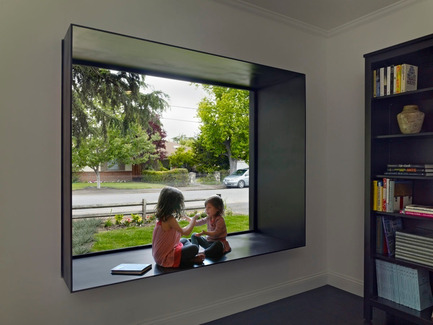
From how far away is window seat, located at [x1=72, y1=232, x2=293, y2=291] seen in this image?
73.7 inches

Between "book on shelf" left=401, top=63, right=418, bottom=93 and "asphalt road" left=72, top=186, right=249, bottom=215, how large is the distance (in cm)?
160

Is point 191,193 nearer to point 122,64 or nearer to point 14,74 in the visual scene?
point 122,64

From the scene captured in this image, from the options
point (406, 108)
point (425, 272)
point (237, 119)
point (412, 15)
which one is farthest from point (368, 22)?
point (425, 272)

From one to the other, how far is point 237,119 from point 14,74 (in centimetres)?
190

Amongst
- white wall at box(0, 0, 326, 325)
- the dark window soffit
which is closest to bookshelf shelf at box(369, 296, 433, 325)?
white wall at box(0, 0, 326, 325)

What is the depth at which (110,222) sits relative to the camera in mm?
2482

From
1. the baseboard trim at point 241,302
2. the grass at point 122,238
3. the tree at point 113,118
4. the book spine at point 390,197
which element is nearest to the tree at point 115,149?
the tree at point 113,118

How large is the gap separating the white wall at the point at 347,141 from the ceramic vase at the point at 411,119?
59 centimetres

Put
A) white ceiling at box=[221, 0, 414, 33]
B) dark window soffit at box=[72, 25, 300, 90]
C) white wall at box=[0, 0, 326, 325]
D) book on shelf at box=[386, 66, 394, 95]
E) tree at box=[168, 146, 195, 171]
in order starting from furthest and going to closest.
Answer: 1. tree at box=[168, 146, 195, 171]
2. white ceiling at box=[221, 0, 414, 33]
3. book on shelf at box=[386, 66, 394, 95]
4. dark window soffit at box=[72, 25, 300, 90]
5. white wall at box=[0, 0, 326, 325]

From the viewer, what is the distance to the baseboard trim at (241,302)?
2.32 metres

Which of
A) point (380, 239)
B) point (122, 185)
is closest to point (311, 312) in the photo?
point (380, 239)

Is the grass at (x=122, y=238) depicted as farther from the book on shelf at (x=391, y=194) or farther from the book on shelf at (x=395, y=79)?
the book on shelf at (x=395, y=79)

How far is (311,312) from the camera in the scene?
2594mm

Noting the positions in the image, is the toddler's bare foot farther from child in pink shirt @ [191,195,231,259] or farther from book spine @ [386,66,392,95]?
book spine @ [386,66,392,95]
